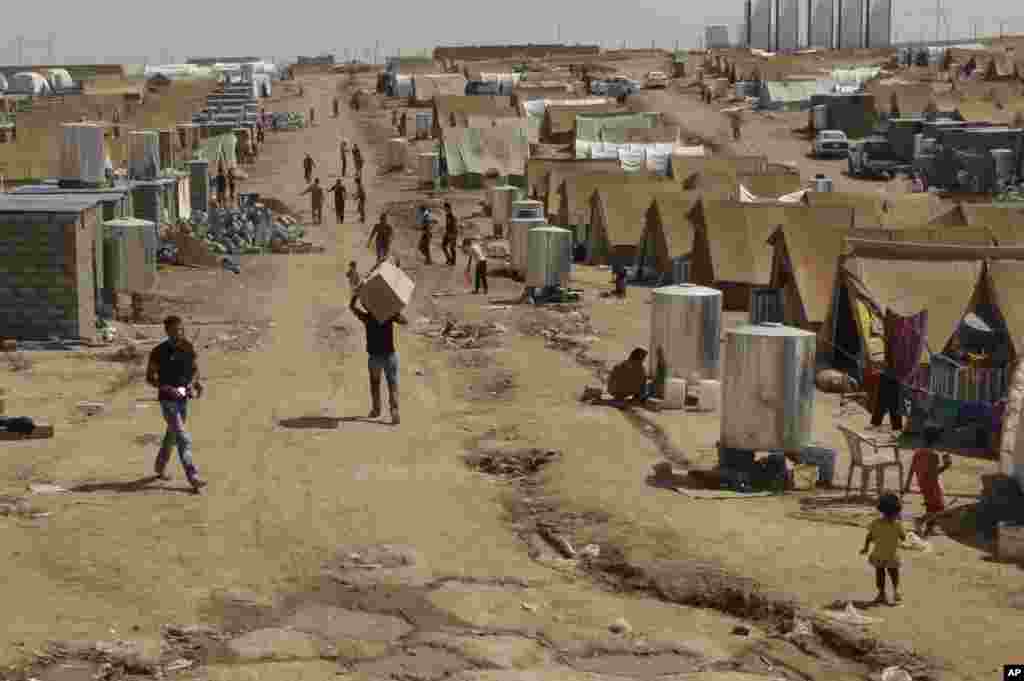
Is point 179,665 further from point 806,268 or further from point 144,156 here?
point 144,156

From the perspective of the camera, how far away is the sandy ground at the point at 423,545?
9.21 metres

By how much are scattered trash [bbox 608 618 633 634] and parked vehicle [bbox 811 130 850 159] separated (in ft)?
154

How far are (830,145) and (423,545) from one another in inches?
1805

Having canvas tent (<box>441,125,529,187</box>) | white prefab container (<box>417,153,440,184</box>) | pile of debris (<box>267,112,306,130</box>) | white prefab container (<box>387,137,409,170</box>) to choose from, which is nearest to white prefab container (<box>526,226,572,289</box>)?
canvas tent (<box>441,125,529,187</box>)

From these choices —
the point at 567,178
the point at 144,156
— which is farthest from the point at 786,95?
the point at 144,156

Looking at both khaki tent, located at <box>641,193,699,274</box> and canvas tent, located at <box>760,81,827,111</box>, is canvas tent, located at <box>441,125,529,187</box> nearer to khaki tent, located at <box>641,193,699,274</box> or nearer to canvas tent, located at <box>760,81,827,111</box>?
khaki tent, located at <box>641,193,699,274</box>

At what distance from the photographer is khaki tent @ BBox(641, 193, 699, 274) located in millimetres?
27844

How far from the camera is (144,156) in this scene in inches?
1339

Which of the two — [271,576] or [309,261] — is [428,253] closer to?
[309,261]

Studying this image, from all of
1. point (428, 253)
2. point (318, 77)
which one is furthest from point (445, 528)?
point (318, 77)

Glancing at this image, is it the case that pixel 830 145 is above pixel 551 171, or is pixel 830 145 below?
below

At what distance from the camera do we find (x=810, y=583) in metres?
10.3

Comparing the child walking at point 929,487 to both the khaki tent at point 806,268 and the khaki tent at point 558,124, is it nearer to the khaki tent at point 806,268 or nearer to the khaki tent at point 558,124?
the khaki tent at point 806,268

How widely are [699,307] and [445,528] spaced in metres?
5.91
